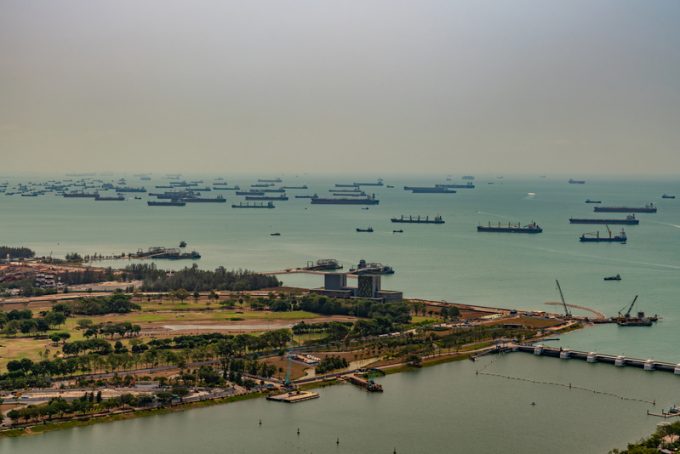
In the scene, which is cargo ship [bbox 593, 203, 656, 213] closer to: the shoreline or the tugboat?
the tugboat

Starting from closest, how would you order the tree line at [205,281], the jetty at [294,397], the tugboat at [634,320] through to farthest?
1. the jetty at [294,397]
2. the tugboat at [634,320]
3. the tree line at [205,281]

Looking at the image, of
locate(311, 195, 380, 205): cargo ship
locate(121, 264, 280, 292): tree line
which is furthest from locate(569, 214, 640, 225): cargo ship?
locate(121, 264, 280, 292): tree line

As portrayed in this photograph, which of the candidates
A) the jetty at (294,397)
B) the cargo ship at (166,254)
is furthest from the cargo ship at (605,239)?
the jetty at (294,397)

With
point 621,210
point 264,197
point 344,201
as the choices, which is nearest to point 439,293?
point 621,210

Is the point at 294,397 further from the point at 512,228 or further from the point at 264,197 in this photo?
the point at 264,197

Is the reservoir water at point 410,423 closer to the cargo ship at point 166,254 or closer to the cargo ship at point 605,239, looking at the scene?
the cargo ship at point 166,254

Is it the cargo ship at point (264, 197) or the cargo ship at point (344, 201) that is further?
the cargo ship at point (264, 197)

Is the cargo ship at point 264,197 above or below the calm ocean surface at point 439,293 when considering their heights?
above

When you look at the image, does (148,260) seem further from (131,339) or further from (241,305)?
(131,339)

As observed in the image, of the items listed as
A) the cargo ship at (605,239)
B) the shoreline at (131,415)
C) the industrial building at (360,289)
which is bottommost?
the shoreline at (131,415)
